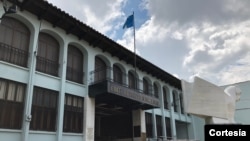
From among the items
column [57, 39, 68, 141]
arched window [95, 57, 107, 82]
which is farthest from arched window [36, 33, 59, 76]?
arched window [95, 57, 107, 82]

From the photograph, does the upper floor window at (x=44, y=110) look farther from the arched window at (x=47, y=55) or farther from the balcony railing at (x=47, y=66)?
the arched window at (x=47, y=55)

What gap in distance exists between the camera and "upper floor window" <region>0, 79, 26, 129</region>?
1277cm

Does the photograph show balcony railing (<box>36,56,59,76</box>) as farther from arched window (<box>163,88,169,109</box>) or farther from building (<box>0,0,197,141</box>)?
arched window (<box>163,88,169,109</box>)

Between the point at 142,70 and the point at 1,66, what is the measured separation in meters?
14.0

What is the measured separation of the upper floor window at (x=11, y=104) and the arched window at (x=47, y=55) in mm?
1962

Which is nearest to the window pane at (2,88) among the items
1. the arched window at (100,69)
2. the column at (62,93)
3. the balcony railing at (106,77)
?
the column at (62,93)

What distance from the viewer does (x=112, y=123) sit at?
2333 centimetres

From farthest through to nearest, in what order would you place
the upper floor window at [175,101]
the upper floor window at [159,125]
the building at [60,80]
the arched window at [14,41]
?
the upper floor window at [175,101] < the upper floor window at [159,125] < the arched window at [14,41] < the building at [60,80]

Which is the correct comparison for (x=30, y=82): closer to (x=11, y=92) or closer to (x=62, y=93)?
(x=11, y=92)

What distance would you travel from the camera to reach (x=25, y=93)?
13.9m

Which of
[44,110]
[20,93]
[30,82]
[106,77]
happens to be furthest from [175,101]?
[20,93]

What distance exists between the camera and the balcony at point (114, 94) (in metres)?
16.4

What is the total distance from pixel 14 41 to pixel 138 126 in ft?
39.0

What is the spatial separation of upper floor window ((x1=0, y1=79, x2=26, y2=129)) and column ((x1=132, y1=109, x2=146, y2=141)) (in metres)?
10.2
